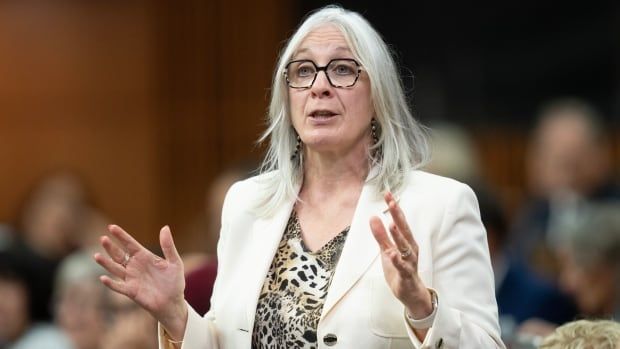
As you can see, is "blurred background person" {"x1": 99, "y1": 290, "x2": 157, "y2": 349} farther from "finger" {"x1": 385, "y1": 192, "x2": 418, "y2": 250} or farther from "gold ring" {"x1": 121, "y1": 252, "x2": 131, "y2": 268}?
"finger" {"x1": 385, "y1": 192, "x2": 418, "y2": 250}

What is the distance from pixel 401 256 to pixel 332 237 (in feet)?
1.65

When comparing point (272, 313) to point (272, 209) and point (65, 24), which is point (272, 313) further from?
point (65, 24)

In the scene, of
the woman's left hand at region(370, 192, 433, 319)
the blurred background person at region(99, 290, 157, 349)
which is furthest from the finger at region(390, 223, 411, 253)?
the blurred background person at region(99, 290, 157, 349)

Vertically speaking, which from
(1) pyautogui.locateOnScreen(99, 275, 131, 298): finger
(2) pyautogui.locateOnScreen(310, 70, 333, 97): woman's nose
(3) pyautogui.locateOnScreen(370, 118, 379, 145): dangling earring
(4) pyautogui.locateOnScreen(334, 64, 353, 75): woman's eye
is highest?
(4) pyautogui.locateOnScreen(334, 64, 353, 75): woman's eye

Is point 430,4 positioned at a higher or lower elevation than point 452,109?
higher

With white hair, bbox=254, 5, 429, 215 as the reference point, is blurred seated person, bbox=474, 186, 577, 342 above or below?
below

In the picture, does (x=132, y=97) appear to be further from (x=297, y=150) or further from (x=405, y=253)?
(x=405, y=253)

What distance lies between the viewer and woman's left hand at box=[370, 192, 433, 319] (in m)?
3.28

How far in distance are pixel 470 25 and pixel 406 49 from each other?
489 mm

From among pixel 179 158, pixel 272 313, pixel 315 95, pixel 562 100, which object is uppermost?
pixel 315 95

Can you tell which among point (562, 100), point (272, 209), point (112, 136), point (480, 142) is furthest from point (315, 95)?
point (112, 136)

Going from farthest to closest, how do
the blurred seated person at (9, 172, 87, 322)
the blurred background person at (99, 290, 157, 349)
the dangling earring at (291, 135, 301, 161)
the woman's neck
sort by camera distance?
the blurred seated person at (9, 172, 87, 322)
the blurred background person at (99, 290, 157, 349)
the dangling earring at (291, 135, 301, 161)
the woman's neck

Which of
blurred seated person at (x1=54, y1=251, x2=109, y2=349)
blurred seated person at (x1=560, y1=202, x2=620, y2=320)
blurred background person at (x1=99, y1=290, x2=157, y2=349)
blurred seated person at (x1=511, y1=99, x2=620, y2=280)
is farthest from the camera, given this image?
blurred seated person at (x1=511, y1=99, x2=620, y2=280)

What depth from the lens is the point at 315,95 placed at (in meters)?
3.76
